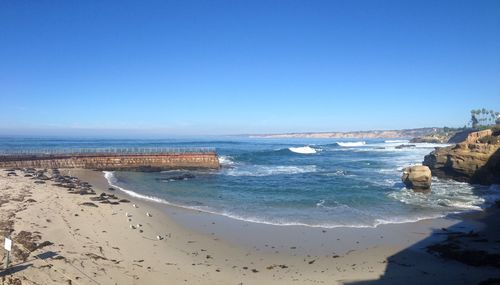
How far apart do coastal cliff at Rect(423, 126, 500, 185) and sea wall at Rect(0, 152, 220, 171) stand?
25.1 meters

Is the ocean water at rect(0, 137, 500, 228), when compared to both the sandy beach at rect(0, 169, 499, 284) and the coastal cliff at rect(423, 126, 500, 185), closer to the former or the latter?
the coastal cliff at rect(423, 126, 500, 185)

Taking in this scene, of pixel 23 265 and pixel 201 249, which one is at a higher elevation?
pixel 23 265

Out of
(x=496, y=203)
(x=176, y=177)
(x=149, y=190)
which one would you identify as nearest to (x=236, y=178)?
(x=176, y=177)

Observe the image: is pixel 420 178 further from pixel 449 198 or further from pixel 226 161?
pixel 226 161

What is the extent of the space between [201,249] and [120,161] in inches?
1349

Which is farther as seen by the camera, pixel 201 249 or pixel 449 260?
pixel 201 249

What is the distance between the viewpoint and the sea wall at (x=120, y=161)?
4306cm

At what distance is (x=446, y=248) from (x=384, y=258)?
253cm

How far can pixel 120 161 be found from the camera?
46906 mm

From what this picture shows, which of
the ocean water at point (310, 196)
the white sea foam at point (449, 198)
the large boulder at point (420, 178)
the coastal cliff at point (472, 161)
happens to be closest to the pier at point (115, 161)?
the ocean water at point (310, 196)

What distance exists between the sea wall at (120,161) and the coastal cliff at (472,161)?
82.4 ft

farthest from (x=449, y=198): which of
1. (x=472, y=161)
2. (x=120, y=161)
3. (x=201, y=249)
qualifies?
(x=120, y=161)

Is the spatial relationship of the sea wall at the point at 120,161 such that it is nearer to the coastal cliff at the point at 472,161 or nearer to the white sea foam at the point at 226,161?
the white sea foam at the point at 226,161

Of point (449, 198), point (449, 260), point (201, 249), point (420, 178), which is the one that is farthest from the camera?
point (420, 178)
